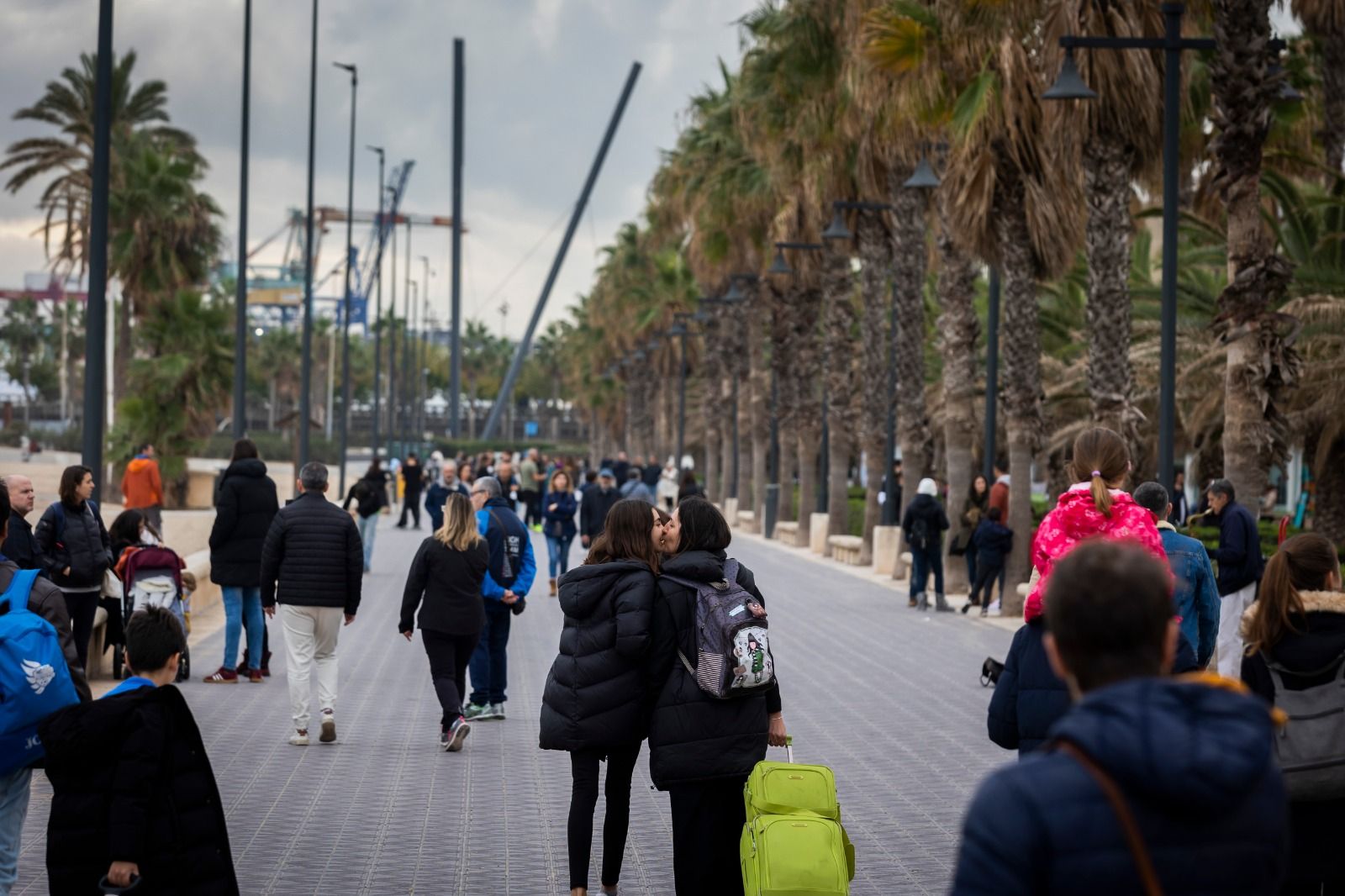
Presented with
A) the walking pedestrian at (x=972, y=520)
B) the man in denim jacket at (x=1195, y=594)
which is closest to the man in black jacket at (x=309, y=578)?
the man in denim jacket at (x=1195, y=594)

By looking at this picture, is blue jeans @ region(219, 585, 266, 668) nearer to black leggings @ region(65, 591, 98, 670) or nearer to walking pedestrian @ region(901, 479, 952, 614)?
black leggings @ region(65, 591, 98, 670)

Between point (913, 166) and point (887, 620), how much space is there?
8917 millimetres

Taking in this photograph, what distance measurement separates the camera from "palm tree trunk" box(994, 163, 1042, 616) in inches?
814

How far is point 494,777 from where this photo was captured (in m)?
10.1

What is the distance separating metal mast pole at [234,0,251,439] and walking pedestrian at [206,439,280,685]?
1353cm

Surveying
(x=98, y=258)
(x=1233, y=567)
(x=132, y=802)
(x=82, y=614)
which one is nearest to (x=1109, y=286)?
(x=1233, y=567)

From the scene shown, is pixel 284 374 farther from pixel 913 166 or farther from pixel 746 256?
pixel 913 166

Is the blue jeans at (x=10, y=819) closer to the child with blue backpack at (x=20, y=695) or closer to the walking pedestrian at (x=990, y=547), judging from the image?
the child with blue backpack at (x=20, y=695)

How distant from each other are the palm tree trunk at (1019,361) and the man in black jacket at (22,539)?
12.8 meters

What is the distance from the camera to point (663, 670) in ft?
21.1

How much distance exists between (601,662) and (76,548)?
18.7ft

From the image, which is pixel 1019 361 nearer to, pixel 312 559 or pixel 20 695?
pixel 312 559

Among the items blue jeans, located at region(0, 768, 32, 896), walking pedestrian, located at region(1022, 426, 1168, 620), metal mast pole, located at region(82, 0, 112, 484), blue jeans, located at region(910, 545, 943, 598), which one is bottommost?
blue jeans, located at region(910, 545, 943, 598)

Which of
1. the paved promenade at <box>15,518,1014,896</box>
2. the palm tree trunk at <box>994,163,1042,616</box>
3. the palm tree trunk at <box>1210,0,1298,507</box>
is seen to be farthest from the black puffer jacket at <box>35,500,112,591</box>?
the palm tree trunk at <box>994,163,1042,616</box>
